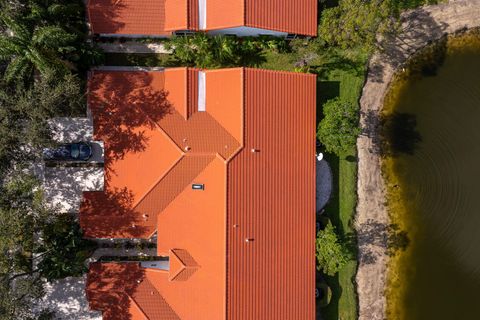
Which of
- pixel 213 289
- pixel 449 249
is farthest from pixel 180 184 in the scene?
pixel 449 249

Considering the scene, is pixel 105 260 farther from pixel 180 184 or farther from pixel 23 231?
pixel 180 184

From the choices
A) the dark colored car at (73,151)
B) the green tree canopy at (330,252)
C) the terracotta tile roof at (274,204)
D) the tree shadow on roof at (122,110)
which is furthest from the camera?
the dark colored car at (73,151)

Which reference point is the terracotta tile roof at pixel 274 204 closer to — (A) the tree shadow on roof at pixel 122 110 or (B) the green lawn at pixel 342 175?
(B) the green lawn at pixel 342 175

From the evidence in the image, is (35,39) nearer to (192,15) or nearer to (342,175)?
(192,15)

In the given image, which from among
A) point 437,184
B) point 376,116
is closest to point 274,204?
point 376,116

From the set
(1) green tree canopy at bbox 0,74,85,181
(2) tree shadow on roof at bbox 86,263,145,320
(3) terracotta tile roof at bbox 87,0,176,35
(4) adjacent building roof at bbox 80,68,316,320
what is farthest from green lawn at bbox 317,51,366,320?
(1) green tree canopy at bbox 0,74,85,181

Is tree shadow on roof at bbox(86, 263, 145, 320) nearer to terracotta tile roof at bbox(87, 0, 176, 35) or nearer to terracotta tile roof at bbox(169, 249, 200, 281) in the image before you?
terracotta tile roof at bbox(169, 249, 200, 281)

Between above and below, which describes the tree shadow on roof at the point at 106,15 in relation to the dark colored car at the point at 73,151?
above

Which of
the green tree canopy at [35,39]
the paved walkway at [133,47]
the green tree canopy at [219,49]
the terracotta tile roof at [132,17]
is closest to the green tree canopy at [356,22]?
the green tree canopy at [219,49]
